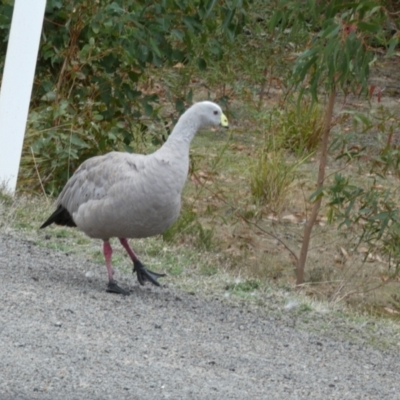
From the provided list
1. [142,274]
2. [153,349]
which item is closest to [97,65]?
[142,274]

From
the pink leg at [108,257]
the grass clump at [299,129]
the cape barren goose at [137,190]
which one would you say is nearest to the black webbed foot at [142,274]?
the cape barren goose at [137,190]

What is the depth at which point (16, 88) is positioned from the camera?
27.8 feet

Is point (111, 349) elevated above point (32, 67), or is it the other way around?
point (32, 67)

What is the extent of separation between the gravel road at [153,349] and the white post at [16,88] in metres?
1.63

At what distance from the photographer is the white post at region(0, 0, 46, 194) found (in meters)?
8.45

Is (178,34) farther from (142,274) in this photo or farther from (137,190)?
(137,190)

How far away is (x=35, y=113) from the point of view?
9.50m

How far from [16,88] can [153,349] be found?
3704 millimetres

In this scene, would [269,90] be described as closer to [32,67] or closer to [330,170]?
[330,170]

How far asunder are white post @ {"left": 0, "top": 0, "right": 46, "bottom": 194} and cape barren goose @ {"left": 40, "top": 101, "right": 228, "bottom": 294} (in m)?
1.85

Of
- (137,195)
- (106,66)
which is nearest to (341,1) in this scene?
(137,195)

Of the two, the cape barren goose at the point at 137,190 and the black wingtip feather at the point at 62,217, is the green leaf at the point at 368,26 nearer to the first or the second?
the cape barren goose at the point at 137,190

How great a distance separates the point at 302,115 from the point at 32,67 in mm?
5342

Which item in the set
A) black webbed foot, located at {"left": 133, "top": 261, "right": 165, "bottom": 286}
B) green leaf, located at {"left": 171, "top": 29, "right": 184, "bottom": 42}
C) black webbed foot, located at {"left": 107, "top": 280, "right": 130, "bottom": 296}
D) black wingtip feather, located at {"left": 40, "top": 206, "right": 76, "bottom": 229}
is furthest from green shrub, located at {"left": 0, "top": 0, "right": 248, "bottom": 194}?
black webbed foot, located at {"left": 107, "top": 280, "right": 130, "bottom": 296}
